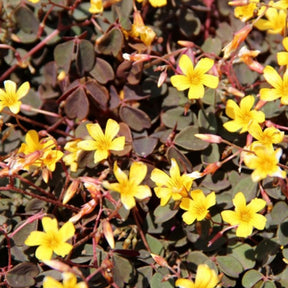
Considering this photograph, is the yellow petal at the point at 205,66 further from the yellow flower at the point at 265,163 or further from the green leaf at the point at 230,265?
the green leaf at the point at 230,265

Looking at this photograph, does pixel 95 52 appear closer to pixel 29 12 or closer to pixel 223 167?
pixel 29 12

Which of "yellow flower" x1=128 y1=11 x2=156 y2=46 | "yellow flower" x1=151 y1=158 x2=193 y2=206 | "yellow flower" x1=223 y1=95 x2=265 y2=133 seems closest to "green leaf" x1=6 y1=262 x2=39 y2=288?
"yellow flower" x1=151 y1=158 x2=193 y2=206

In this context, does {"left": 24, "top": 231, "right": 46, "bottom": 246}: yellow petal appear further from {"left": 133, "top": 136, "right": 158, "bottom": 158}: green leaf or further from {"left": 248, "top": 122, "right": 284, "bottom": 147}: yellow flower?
{"left": 248, "top": 122, "right": 284, "bottom": 147}: yellow flower

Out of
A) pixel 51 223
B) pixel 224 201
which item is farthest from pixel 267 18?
pixel 51 223

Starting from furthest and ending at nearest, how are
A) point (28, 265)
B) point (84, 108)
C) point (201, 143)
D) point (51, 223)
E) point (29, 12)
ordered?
point (29, 12)
point (84, 108)
point (201, 143)
point (28, 265)
point (51, 223)

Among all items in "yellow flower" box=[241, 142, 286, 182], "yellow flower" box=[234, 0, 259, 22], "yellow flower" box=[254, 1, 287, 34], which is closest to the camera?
"yellow flower" box=[241, 142, 286, 182]

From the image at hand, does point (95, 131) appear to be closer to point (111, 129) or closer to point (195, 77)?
point (111, 129)
